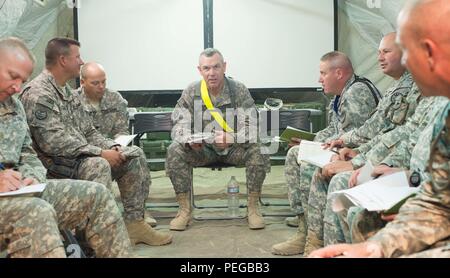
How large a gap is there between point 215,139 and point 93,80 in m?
1.03

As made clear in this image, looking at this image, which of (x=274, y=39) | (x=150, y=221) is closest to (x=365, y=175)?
(x=150, y=221)

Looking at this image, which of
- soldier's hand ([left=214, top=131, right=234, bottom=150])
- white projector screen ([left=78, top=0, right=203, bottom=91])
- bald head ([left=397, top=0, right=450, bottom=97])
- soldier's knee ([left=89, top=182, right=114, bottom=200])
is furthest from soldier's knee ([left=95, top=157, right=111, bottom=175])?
white projector screen ([left=78, top=0, right=203, bottom=91])

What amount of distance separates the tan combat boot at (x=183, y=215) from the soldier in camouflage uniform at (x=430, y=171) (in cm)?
253

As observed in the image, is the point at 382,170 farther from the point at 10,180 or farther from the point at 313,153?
the point at 10,180

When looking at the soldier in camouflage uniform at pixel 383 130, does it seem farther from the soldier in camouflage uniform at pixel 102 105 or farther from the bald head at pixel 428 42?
the soldier in camouflage uniform at pixel 102 105

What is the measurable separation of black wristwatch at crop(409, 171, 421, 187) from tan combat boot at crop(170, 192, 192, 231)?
2.22 m

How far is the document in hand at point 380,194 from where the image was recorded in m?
1.65

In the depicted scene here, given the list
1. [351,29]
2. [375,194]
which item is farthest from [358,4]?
[375,194]

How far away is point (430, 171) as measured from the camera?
1.42 meters

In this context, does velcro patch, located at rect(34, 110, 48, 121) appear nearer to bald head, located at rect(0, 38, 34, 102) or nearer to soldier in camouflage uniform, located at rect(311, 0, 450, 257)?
bald head, located at rect(0, 38, 34, 102)

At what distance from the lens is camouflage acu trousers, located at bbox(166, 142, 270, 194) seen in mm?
3986

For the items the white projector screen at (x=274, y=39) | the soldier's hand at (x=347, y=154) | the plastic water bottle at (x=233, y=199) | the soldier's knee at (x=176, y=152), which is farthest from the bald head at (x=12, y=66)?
the white projector screen at (x=274, y=39)
